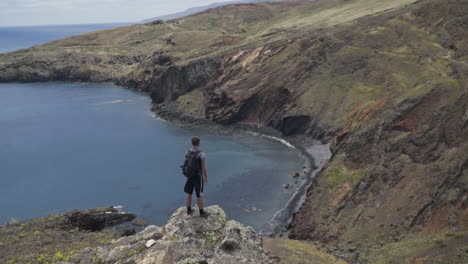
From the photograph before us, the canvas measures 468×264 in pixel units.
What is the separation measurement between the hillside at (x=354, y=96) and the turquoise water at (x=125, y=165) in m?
6.59

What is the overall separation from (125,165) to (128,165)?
0.40 metres

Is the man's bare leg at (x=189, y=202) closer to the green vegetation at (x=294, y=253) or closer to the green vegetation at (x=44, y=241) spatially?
the green vegetation at (x=294, y=253)

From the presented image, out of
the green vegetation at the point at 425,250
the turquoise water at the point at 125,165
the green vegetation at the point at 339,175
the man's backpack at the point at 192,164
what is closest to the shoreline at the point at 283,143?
the turquoise water at the point at 125,165

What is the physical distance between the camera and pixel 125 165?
55344mm

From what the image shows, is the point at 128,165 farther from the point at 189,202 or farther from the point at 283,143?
the point at 189,202

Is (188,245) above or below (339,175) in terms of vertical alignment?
above

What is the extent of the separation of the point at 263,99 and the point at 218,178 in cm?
2692

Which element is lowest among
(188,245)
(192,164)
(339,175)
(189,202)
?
(339,175)

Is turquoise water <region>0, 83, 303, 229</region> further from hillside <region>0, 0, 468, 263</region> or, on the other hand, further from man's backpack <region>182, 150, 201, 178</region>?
man's backpack <region>182, 150, 201, 178</region>

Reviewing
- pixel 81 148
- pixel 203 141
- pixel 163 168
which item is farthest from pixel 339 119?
pixel 81 148

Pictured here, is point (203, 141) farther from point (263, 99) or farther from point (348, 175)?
point (348, 175)

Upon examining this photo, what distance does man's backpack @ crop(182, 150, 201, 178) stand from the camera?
17562 millimetres

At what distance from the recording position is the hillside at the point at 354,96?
27.8m

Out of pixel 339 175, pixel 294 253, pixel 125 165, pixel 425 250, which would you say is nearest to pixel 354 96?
pixel 339 175
